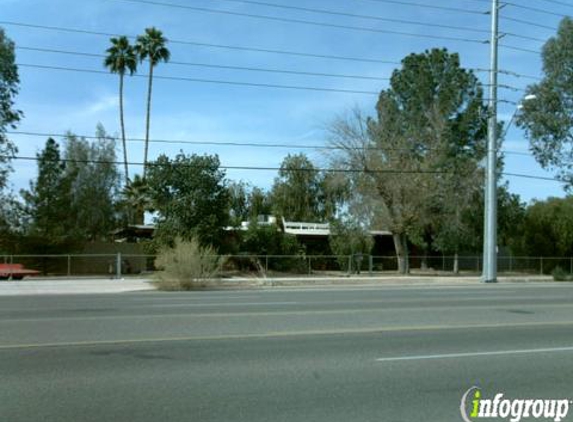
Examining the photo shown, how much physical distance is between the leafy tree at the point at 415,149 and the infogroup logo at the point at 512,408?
1149 inches

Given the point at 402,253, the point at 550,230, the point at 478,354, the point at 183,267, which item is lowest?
the point at 478,354

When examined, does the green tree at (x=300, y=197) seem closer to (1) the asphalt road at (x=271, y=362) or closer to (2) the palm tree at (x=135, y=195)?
(2) the palm tree at (x=135, y=195)

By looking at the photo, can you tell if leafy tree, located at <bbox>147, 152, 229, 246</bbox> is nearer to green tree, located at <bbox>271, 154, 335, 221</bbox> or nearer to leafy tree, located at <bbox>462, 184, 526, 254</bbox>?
leafy tree, located at <bbox>462, 184, 526, 254</bbox>

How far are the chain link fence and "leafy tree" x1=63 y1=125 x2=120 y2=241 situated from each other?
8.18 metres

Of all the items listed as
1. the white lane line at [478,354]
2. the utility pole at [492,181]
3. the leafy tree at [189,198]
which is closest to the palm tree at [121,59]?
the leafy tree at [189,198]

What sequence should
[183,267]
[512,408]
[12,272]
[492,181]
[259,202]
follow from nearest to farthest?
[512,408] < [183,267] < [12,272] < [492,181] < [259,202]

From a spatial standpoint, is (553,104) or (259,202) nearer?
(553,104)

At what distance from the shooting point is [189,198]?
35.5 metres

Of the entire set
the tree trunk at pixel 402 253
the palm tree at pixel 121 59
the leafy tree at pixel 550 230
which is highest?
the palm tree at pixel 121 59

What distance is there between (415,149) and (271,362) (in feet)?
114

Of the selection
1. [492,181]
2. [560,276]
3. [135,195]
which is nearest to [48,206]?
[135,195]

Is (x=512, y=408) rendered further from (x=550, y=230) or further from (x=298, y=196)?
(x=298, y=196)

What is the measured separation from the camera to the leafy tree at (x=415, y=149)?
3938 centimetres

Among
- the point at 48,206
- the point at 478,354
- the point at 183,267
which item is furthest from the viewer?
the point at 48,206
